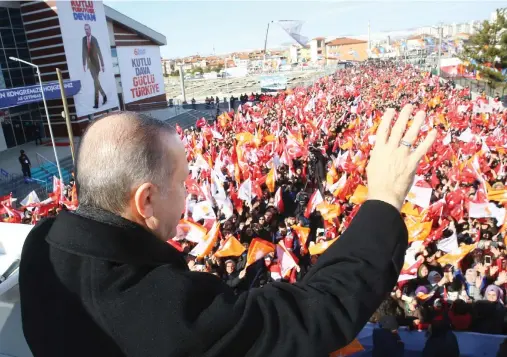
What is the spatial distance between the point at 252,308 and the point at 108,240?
389 mm

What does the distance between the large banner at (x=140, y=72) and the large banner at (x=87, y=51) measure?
15.3 ft

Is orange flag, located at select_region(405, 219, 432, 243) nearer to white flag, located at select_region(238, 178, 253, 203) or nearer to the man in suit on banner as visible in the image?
white flag, located at select_region(238, 178, 253, 203)

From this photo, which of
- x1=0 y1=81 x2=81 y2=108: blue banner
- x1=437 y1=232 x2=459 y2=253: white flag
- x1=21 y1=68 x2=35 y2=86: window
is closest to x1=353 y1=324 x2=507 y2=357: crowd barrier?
x1=437 y1=232 x2=459 y2=253: white flag

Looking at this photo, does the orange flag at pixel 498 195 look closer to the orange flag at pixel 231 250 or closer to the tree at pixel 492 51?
the orange flag at pixel 231 250

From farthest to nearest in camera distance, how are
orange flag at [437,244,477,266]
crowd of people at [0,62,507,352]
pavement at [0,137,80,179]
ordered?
pavement at [0,137,80,179] → orange flag at [437,244,477,266] → crowd of people at [0,62,507,352]

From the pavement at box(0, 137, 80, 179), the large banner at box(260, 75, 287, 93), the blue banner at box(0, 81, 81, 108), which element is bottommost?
the pavement at box(0, 137, 80, 179)

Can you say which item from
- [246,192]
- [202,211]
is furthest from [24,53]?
[202,211]

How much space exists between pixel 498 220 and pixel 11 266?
6649 mm

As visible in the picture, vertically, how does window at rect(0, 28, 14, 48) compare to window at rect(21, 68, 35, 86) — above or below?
above

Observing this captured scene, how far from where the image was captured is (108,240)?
101 centimetres

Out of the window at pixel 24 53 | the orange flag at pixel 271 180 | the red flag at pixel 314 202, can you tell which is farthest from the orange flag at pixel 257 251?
the window at pixel 24 53

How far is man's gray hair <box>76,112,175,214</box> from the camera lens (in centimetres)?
109

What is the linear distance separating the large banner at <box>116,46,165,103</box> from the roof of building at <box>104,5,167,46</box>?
2.69 feet

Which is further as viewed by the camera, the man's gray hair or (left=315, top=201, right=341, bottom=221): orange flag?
(left=315, top=201, right=341, bottom=221): orange flag
